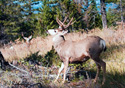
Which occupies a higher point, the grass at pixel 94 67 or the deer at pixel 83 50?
the deer at pixel 83 50

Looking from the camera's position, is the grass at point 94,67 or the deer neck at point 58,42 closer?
the grass at point 94,67

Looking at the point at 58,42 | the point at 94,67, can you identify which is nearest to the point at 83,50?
the point at 58,42

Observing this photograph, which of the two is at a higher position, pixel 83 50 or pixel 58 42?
pixel 58 42

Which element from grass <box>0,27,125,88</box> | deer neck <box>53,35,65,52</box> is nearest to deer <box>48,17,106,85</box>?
deer neck <box>53,35,65,52</box>

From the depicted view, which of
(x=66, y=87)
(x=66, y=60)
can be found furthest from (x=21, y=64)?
(x=66, y=87)

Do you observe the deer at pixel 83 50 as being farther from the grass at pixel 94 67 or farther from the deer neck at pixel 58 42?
the grass at pixel 94 67

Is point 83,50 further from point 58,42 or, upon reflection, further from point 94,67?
point 94,67

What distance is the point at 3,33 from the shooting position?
20.6m

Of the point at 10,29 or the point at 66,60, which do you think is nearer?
the point at 66,60

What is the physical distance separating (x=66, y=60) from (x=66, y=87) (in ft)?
2.19

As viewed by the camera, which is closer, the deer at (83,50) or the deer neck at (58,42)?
the deer at (83,50)

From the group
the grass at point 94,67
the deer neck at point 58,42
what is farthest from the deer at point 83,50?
the grass at point 94,67

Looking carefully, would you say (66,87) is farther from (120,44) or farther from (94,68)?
(120,44)

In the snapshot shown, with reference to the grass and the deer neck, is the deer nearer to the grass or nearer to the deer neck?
the deer neck
